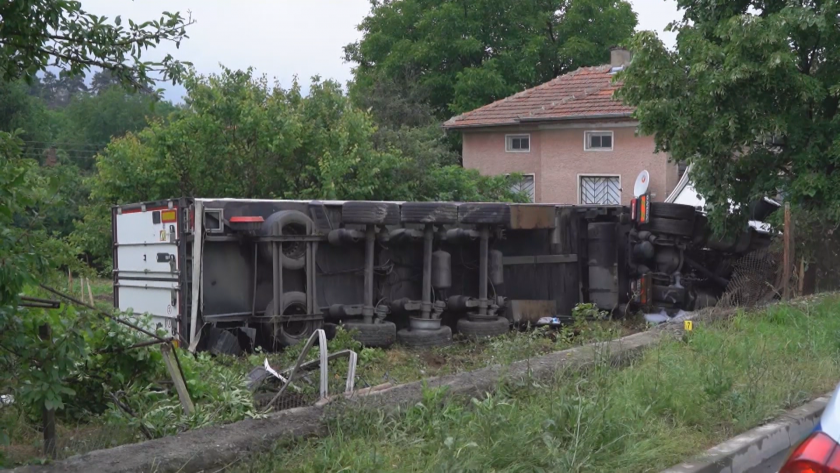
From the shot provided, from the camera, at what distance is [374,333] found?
1148cm

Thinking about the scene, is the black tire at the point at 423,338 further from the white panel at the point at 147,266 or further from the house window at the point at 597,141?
the house window at the point at 597,141

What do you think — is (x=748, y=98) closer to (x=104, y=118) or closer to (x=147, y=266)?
(x=147, y=266)

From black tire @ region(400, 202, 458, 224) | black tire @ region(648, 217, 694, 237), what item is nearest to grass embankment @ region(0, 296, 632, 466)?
black tire @ region(400, 202, 458, 224)

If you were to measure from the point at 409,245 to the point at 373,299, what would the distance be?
96cm

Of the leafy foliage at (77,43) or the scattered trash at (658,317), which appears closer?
the leafy foliage at (77,43)

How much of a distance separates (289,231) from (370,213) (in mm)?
1056

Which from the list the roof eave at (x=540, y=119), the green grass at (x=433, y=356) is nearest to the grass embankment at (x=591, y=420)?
the green grass at (x=433, y=356)

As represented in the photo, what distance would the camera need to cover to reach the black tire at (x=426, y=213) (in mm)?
11914

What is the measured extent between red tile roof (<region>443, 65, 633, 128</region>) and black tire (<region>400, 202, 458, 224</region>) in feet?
52.9

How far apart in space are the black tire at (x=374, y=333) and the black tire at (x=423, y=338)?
0.24 m

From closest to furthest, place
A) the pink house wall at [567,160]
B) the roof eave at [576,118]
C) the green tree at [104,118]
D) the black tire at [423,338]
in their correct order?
the black tire at [423,338], the pink house wall at [567,160], the roof eave at [576,118], the green tree at [104,118]

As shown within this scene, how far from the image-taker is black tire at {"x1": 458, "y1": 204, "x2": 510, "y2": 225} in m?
12.3

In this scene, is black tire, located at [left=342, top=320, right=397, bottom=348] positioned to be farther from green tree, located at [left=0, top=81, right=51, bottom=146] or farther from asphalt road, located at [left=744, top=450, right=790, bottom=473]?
green tree, located at [left=0, top=81, right=51, bottom=146]

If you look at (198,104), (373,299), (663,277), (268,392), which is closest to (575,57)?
(198,104)
